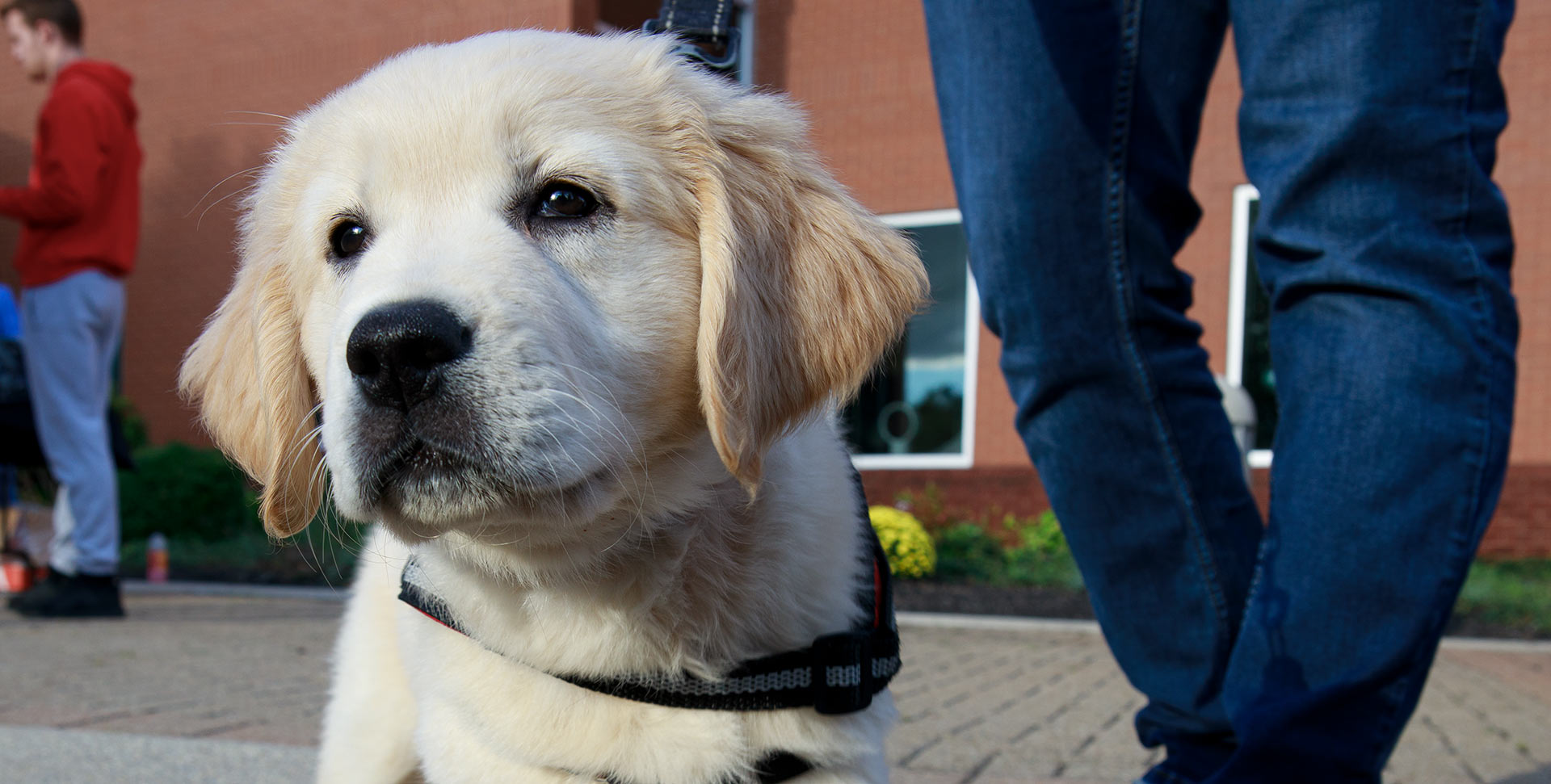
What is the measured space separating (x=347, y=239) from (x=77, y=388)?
4.80 meters

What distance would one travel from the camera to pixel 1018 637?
6523 millimetres

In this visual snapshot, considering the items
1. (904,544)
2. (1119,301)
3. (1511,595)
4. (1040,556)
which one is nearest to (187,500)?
(904,544)

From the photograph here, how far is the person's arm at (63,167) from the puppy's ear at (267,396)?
14.0 ft

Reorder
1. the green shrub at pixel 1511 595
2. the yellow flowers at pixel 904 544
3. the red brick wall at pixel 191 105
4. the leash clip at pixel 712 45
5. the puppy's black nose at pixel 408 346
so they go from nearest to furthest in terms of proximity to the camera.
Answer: the puppy's black nose at pixel 408 346 < the leash clip at pixel 712 45 < the green shrub at pixel 1511 595 < the yellow flowers at pixel 904 544 < the red brick wall at pixel 191 105

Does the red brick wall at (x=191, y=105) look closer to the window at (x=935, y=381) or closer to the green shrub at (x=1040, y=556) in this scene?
the window at (x=935, y=381)

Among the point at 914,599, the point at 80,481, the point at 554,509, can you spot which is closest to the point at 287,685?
the point at 80,481

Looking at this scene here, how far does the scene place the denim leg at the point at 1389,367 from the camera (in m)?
1.75

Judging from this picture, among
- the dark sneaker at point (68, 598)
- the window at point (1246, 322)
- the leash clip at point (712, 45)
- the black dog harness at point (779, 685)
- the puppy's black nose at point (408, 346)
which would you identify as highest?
the leash clip at point (712, 45)

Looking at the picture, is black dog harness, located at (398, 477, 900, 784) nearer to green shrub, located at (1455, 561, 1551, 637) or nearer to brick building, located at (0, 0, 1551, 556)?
green shrub, located at (1455, 561, 1551, 637)

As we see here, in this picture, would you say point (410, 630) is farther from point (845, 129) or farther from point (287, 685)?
point (845, 129)

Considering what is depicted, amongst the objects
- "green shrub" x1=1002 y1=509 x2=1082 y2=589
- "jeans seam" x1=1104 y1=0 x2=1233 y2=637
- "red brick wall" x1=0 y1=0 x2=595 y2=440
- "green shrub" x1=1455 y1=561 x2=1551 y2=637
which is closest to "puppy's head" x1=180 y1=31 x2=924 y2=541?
"jeans seam" x1=1104 y1=0 x2=1233 y2=637

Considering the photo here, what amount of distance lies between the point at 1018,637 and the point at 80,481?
4843mm

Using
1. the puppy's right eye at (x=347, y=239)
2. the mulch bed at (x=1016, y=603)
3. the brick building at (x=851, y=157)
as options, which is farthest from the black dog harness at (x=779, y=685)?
the brick building at (x=851, y=157)

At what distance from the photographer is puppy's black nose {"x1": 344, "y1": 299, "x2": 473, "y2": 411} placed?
148 cm
